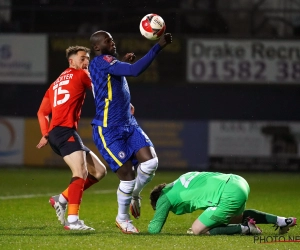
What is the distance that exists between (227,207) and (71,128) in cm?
212

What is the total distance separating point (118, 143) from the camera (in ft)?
26.2

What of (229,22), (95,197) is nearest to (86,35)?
(229,22)

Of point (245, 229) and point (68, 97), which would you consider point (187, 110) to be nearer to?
point (68, 97)

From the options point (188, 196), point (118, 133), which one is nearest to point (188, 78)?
point (118, 133)

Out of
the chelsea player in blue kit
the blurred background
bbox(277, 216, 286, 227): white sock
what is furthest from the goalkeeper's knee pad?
the blurred background

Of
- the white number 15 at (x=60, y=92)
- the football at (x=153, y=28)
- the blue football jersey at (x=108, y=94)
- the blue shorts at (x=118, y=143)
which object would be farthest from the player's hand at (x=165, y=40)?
the white number 15 at (x=60, y=92)

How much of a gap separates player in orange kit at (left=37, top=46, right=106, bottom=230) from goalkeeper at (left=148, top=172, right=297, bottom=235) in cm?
96

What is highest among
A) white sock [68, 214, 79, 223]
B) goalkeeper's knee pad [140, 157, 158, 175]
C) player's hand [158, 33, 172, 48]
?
player's hand [158, 33, 172, 48]

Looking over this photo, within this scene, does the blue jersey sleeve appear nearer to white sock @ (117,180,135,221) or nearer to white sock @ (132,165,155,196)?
white sock @ (132,165,155,196)

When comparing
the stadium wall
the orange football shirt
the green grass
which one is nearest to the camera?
the green grass

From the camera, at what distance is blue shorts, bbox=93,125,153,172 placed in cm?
793

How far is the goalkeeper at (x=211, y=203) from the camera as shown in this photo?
7.56 m

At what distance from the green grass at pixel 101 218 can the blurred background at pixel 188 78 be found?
172 cm

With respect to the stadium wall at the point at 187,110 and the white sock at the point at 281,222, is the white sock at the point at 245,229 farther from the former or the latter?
the stadium wall at the point at 187,110
